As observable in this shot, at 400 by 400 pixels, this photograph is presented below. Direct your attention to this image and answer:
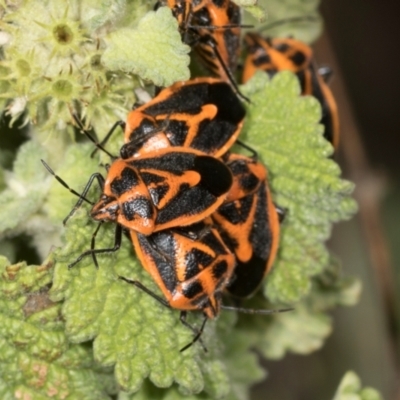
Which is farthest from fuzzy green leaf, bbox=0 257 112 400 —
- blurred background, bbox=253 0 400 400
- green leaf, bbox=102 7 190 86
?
blurred background, bbox=253 0 400 400

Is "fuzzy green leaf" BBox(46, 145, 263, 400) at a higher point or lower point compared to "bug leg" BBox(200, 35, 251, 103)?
lower

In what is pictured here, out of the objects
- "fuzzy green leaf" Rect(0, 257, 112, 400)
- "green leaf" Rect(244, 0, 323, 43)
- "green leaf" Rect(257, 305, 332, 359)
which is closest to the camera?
"fuzzy green leaf" Rect(0, 257, 112, 400)

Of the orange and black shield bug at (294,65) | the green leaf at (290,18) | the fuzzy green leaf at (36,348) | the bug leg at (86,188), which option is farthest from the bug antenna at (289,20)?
the fuzzy green leaf at (36,348)

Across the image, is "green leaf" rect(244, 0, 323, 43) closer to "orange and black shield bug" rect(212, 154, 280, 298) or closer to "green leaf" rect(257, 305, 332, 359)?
"orange and black shield bug" rect(212, 154, 280, 298)

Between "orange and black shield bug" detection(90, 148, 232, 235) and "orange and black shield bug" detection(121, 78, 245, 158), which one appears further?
"orange and black shield bug" detection(121, 78, 245, 158)

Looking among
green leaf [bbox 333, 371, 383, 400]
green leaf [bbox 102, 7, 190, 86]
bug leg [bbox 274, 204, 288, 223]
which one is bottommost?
green leaf [bbox 333, 371, 383, 400]

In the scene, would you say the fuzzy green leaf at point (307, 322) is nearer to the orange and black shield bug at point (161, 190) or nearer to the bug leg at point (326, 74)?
the bug leg at point (326, 74)
